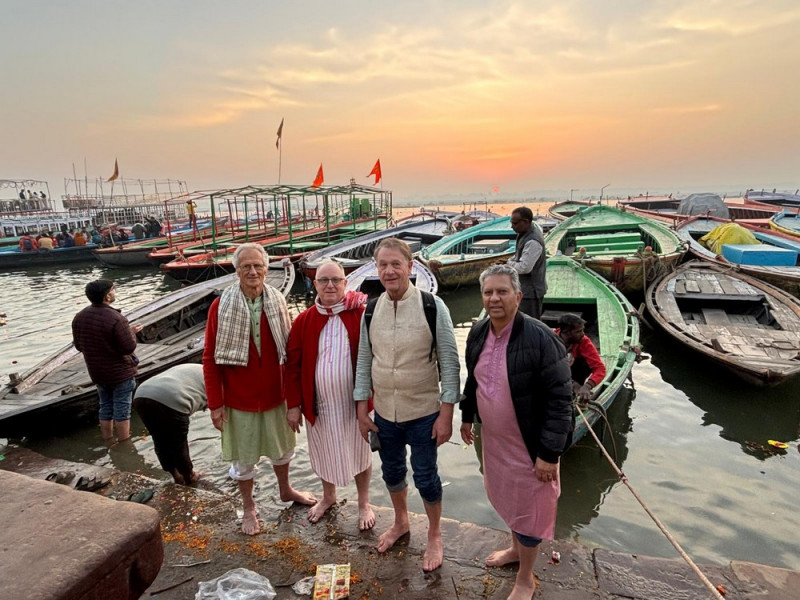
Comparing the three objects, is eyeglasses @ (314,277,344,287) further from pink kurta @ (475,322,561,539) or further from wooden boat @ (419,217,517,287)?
wooden boat @ (419,217,517,287)

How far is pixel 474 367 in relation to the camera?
2426 millimetres

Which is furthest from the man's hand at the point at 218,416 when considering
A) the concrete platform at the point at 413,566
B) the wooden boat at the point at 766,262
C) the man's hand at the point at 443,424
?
the wooden boat at the point at 766,262

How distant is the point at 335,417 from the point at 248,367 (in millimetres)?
730

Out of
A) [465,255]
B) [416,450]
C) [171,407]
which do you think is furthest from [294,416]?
[465,255]

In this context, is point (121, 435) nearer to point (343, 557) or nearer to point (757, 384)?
point (343, 557)

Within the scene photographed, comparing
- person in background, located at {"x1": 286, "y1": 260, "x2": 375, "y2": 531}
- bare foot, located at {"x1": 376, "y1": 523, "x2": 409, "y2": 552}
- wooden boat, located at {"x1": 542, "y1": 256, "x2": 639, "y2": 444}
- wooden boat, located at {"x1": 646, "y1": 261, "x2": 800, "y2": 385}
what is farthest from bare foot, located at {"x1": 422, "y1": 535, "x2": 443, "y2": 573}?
wooden boat, located at {"x1": 646, "y1": 261, "x2": 800, "y2": 385}

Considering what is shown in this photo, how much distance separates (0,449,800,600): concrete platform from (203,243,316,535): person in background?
0.31 m

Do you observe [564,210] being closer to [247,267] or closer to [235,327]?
[247,267]

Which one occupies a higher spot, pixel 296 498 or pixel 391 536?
pixel 391 536

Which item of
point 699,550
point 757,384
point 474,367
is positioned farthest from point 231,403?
point 757,384

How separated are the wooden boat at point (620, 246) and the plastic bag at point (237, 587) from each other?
990 centimetres

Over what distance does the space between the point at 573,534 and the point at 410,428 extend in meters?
2.68

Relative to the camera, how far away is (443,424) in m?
2.57

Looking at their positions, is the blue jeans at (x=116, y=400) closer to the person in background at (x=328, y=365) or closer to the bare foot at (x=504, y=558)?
the person in background at (x=328, y=365)
